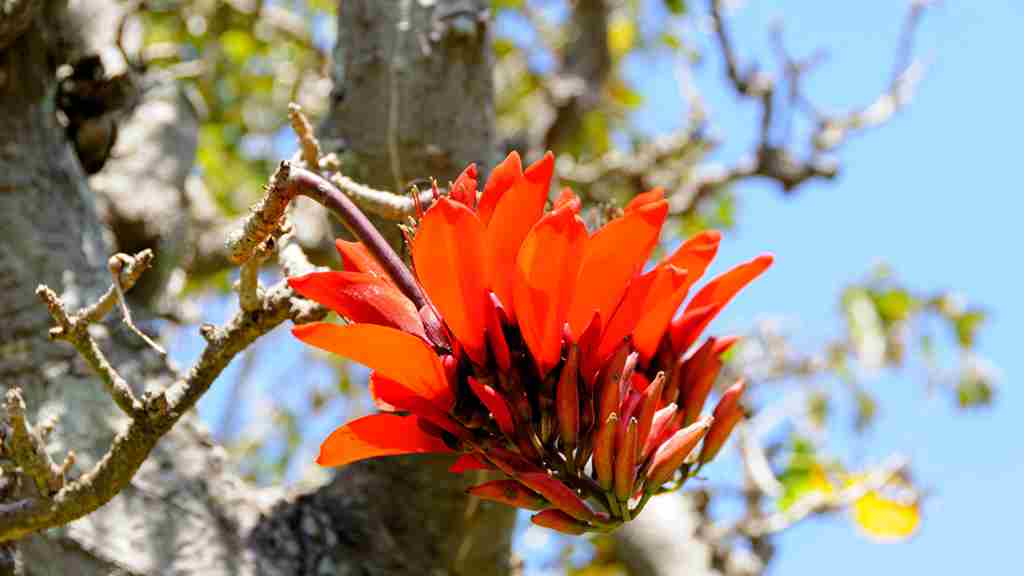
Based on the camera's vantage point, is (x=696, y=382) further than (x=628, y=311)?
Yes

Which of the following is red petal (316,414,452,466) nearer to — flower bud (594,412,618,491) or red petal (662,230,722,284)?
flower bud (594,412,618,491)

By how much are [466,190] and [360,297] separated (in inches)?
5.7

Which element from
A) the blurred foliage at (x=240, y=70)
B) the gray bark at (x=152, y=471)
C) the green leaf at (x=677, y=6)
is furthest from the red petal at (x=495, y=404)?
the green leaf at (x=677, y=6)

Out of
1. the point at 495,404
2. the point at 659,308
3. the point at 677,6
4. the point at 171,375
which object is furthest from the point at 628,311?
the point at 677,6

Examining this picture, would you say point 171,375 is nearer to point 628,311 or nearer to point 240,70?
point 628,311

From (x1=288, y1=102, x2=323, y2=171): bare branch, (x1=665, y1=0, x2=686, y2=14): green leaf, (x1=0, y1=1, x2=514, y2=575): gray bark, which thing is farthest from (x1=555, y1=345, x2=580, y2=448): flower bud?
(x1=665, y1=0, x2=686, y2=14): green leaf

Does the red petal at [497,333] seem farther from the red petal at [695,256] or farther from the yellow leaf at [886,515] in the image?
the yellow leaf at [886,515]

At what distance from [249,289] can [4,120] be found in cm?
78

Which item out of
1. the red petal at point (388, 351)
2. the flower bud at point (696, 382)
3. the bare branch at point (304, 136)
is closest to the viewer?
the red petal at point (388, 351)

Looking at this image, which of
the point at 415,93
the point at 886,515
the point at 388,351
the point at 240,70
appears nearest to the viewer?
the point at 388,351

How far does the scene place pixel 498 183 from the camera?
0.88m

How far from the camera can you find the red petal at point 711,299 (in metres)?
0.94

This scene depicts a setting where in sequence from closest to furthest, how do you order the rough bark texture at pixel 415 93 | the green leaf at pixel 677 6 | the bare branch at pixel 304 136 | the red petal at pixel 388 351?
the red petal at pixel 388 351 < the bare branch at pixel 304 136 < the rough bark texture at pixel 415 93 < the green leaf at pixel 677 6

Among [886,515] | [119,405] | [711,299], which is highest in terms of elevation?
[119,405]
